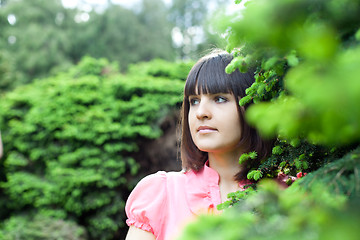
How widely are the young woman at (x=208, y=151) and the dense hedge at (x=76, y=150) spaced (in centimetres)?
278

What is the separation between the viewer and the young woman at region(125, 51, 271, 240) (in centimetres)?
165

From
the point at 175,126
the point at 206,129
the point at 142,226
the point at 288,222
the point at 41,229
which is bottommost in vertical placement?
the point at 41,229

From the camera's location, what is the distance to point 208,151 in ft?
5.69

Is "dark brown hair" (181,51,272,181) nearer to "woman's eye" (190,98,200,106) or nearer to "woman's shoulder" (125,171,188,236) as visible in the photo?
"woman's eye" (190,98,200,106)

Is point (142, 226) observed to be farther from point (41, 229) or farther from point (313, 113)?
point (41, 229)

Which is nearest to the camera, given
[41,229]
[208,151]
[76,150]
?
[208,151]

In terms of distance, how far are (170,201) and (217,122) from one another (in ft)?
1.58

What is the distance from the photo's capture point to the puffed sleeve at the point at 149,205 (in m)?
1.63

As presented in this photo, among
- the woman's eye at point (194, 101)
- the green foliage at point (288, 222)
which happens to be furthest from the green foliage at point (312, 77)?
the woman's eye at point (194, 101)

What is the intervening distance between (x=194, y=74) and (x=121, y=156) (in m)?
3.43

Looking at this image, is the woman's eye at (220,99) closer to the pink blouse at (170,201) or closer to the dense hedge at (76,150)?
the pink blouse at (170,201)

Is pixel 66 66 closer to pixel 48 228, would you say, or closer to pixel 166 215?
pixel 48 228

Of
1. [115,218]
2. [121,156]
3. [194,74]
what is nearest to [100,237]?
[115,218]

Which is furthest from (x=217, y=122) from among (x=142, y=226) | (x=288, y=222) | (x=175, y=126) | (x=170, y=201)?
(x=175, y=126)
